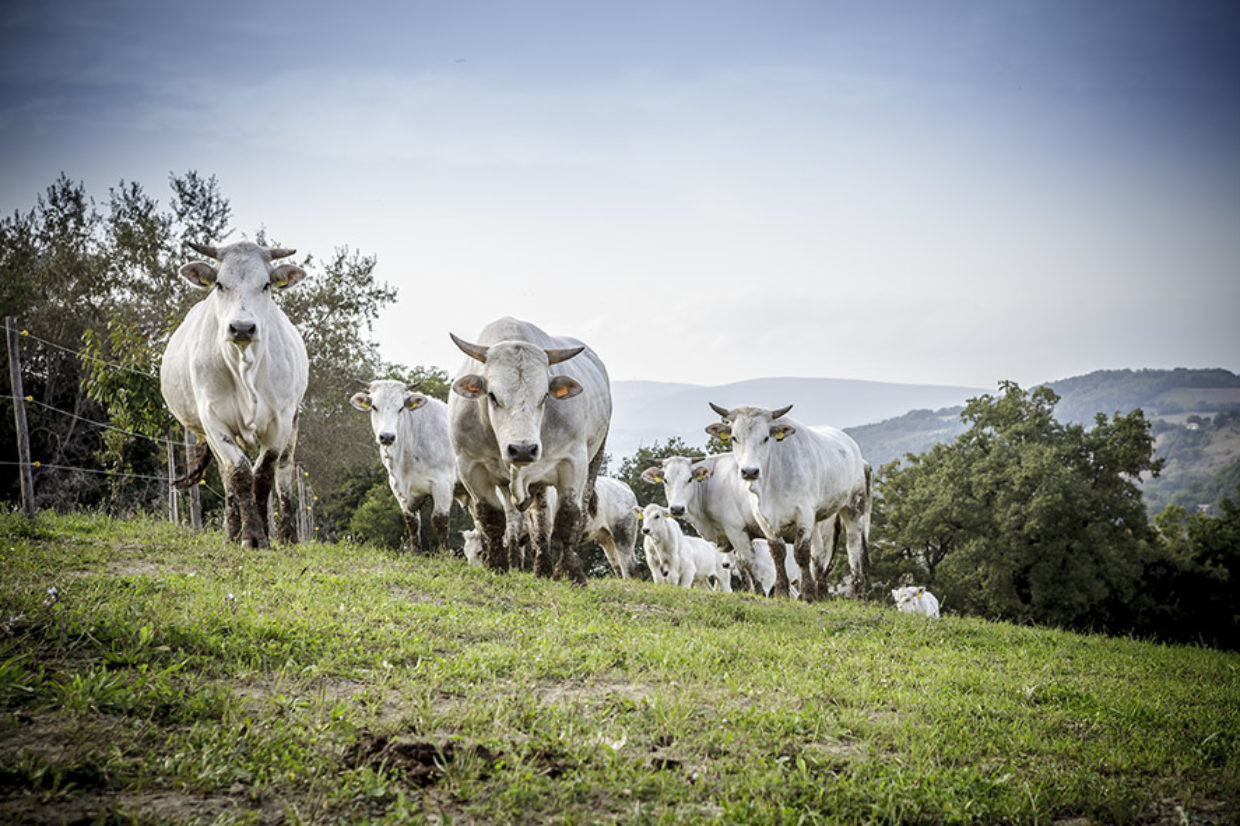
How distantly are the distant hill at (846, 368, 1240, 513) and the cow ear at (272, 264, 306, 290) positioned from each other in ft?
334

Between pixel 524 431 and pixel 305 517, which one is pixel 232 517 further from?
pixel 305 517

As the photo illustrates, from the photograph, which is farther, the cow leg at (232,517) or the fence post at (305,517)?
the fence post at (305,517)

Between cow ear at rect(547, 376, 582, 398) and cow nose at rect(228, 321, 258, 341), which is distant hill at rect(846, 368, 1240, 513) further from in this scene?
cow nose at rect(228, 321, 258, 341)

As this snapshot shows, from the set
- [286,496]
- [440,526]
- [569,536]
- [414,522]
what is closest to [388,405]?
[414,522]

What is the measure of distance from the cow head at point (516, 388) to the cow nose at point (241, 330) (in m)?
2.05

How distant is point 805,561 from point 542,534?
Result: 553 centimetres

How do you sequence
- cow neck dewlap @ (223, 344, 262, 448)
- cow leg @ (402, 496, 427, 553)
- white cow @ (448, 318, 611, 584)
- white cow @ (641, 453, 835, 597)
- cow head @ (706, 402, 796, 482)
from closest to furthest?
white cow @ (448, 318, 611, 584) → cow neck dewlap @ (223, 344, 262, 448) → cow head @ (706, 402, 796, 482) → cow leg @ (402, 496, 427, 553) → white cow @ (641, 453, 835, 597)

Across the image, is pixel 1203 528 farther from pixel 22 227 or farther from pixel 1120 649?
pixel 22 227

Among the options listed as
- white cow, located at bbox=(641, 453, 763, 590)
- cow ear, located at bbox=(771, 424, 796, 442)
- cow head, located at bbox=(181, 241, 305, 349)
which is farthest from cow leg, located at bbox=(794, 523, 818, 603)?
cow head, located at bbox=(181, 241, 305, 349)

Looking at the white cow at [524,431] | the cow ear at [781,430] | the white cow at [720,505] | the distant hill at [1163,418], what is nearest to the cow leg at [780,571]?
the cow ear at [781,430]

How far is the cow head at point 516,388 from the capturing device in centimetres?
854

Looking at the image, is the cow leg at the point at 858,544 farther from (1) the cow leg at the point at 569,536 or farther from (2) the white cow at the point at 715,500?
(1) the cow leg at the point at 569,536

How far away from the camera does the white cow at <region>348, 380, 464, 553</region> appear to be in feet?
46.8

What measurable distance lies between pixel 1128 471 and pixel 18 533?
35.4 metres
